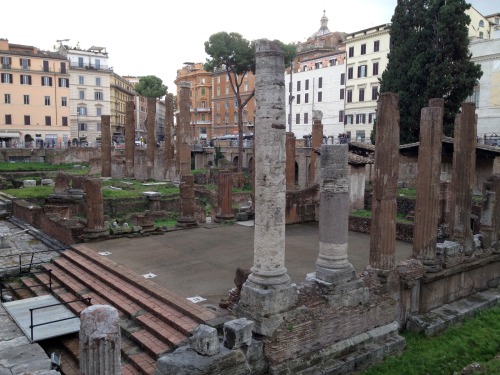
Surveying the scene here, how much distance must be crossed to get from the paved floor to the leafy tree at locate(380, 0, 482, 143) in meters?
13.5

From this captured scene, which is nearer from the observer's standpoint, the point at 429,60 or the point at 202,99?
the point at 429,60

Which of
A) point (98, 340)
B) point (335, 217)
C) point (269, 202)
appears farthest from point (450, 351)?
point (98, 340)

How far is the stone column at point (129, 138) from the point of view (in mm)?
31219

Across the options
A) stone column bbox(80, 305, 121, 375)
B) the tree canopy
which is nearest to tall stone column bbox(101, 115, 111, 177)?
stone column bbox(80, 305, 121, 375)

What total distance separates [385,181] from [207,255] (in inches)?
219

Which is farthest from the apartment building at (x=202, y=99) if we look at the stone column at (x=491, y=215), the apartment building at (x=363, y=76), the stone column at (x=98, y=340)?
the stone column at (x=98, y=340)

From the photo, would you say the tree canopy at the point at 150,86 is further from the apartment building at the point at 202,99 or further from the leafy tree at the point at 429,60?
the leafy tree at the point at 429,60

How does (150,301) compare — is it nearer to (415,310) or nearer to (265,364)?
(265,364)

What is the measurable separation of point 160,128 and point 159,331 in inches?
3629

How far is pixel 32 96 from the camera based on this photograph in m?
49.4

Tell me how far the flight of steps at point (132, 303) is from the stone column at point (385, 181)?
4.03 m

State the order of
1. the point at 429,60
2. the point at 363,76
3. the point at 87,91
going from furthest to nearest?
the point at 87,91
the point at 363,76
the point at 429,60

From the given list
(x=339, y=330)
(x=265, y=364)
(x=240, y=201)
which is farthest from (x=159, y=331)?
(x=240, y=201)

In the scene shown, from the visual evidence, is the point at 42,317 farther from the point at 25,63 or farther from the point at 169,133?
the point at 25,63
